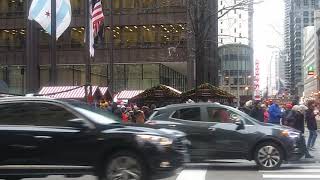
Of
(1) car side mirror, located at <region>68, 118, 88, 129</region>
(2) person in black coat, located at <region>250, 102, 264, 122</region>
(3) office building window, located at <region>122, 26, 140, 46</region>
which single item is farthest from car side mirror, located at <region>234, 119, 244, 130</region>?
(3) office building window, located at <region>122, 26, 140, 46</region>

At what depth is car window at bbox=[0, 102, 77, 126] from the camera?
34.0 feet

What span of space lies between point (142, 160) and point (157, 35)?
4729 cm

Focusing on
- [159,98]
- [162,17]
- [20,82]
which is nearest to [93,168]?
[159,98]

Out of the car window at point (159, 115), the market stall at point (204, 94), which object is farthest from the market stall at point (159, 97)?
the car window at point (159, 115)

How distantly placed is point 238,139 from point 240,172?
84 cm

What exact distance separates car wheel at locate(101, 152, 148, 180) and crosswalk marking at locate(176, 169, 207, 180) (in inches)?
104

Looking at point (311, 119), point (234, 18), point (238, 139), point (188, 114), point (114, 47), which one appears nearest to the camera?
point (238, 139)

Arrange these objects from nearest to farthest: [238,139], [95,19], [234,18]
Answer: [238,139] < [95,19] < [234,18]

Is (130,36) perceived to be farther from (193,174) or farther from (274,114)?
(193,174)

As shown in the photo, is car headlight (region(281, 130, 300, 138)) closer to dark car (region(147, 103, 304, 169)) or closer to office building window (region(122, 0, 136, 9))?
dark car (region(147, 103, 304, 169))

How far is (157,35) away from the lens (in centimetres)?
5706

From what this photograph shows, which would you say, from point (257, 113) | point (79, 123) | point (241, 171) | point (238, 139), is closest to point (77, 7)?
point (257, 113)

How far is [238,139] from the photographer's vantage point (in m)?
14.3

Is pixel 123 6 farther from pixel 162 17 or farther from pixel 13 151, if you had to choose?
pixel 13 151
